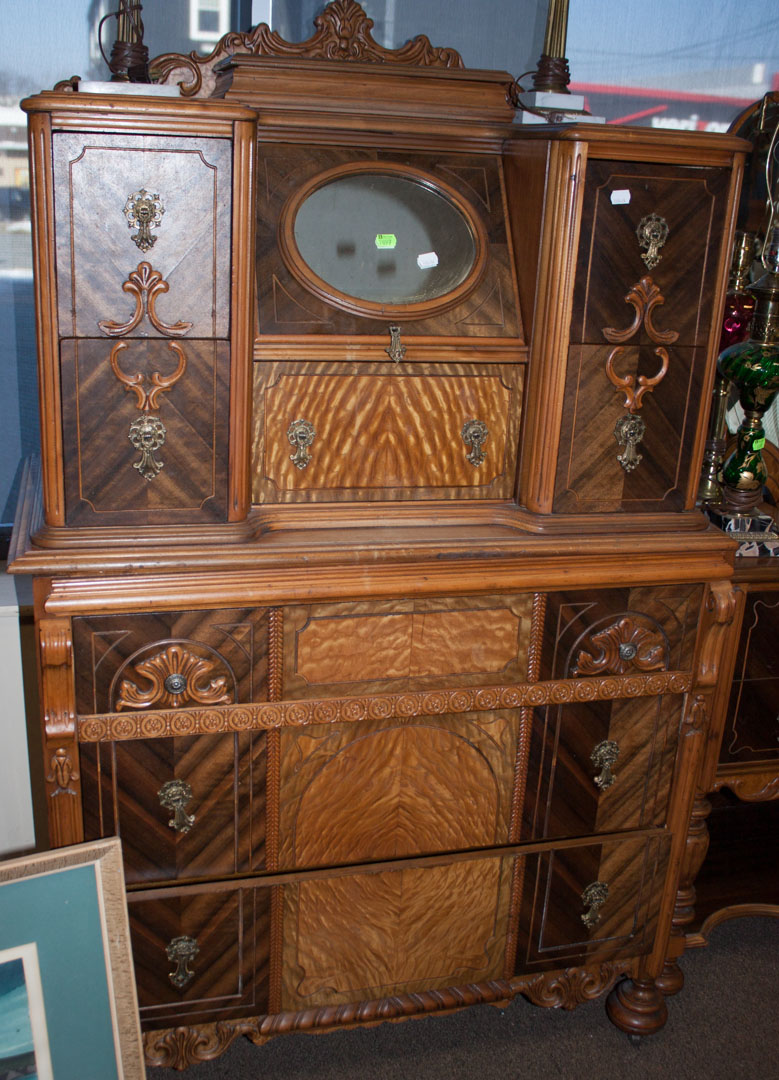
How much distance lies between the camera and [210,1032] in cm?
210

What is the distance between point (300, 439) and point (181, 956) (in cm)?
107

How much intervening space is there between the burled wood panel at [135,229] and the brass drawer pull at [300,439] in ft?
0.86

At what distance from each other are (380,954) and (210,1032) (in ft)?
1.27

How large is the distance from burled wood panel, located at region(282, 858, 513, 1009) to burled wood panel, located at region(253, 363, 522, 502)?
2.68 ft

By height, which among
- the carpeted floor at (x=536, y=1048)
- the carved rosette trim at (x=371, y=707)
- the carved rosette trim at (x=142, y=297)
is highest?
the carved rosette trim at (x=142, y=297)

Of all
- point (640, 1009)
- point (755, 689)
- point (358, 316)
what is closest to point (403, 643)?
point (358, 316)

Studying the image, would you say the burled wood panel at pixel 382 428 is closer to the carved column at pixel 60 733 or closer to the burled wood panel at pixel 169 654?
the burled wood panel at pixel 169 654

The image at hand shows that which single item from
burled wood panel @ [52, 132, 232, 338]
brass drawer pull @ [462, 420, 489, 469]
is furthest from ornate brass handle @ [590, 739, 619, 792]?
burled wood panel @ [52, 132, 232, 338]

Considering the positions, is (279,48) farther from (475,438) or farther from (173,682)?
(173,682)

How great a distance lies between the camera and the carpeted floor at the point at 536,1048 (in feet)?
7.47

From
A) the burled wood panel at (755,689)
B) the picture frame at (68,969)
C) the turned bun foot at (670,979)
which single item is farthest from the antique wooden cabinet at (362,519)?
the turned bun foot at (670,979)

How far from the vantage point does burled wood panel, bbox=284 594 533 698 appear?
1.91m

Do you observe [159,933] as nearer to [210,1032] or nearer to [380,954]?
[210,1032]

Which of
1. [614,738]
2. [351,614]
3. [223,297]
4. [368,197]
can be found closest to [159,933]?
[351,614]
